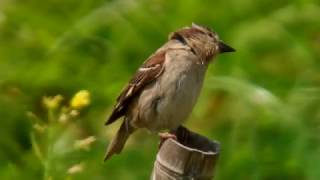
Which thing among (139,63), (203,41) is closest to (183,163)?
(203,41)

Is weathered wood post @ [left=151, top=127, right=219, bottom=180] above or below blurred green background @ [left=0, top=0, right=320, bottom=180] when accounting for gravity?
below

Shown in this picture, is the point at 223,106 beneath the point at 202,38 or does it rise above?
above

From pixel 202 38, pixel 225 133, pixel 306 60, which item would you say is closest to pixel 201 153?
pixel 202 38

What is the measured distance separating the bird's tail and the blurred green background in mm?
496

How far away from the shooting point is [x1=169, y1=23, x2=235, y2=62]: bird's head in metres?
4.42

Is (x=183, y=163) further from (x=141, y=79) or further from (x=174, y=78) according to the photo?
(x=141, y=79)

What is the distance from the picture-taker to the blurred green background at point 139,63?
5.73m

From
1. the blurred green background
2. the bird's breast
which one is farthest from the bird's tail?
the blurred green background

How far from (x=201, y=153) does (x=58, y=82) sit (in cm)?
289

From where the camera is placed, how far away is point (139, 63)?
6414mm

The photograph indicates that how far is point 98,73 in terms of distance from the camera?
644 cm

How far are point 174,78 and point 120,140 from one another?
468 millimetres

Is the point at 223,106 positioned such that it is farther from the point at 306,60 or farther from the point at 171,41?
the point at 171,41

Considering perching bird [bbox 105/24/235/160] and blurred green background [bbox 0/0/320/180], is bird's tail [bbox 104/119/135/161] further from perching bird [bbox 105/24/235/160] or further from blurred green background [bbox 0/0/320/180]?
blurred green background [bbox 0/0/320/180]
